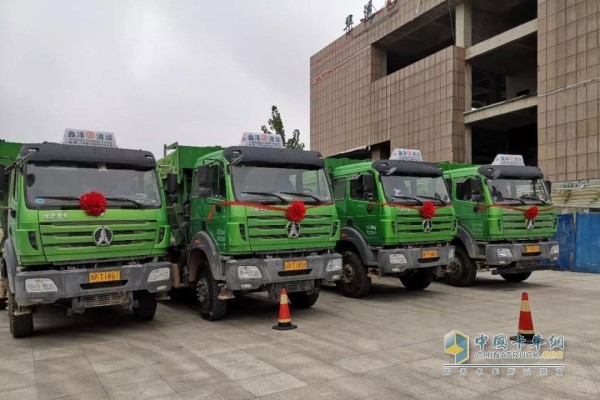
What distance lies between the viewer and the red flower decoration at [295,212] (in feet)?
25.1

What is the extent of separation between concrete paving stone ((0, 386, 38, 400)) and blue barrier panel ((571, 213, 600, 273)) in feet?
48.7

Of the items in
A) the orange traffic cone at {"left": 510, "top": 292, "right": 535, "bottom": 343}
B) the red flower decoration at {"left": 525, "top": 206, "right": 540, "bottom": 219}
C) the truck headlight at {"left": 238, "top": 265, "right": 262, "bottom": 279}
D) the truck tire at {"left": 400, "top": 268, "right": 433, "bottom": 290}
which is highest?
the red flower decoration at {"left": 525, "top": 206, "right": 540, "bottom": 219}

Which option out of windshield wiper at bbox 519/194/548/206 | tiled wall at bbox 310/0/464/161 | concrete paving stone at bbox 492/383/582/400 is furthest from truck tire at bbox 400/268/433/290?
tiled wall at bbox 310/0/464/161

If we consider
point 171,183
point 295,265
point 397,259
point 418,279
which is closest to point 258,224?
point 295,265

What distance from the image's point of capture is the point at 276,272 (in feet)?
24.9

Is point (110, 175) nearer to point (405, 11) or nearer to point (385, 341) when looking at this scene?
point (385, 341)

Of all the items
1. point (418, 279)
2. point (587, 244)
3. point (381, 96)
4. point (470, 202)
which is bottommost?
point (418, 279)

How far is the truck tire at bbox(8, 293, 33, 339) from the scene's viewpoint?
273 inches

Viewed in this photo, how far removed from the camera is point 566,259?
15289 millimetres

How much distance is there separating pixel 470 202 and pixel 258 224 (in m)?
6.21

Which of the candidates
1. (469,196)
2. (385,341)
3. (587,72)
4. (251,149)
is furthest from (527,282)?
(587,72)

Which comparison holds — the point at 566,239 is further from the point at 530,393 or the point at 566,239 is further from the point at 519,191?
the point at 530,393

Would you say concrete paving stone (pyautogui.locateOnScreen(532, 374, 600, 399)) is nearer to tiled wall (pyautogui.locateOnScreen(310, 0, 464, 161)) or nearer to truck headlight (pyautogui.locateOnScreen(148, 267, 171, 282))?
truck headlight (pyautogui.locateOnScreen(148, 267, 171, 282))

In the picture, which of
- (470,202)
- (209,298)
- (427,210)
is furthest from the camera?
(470,202)
